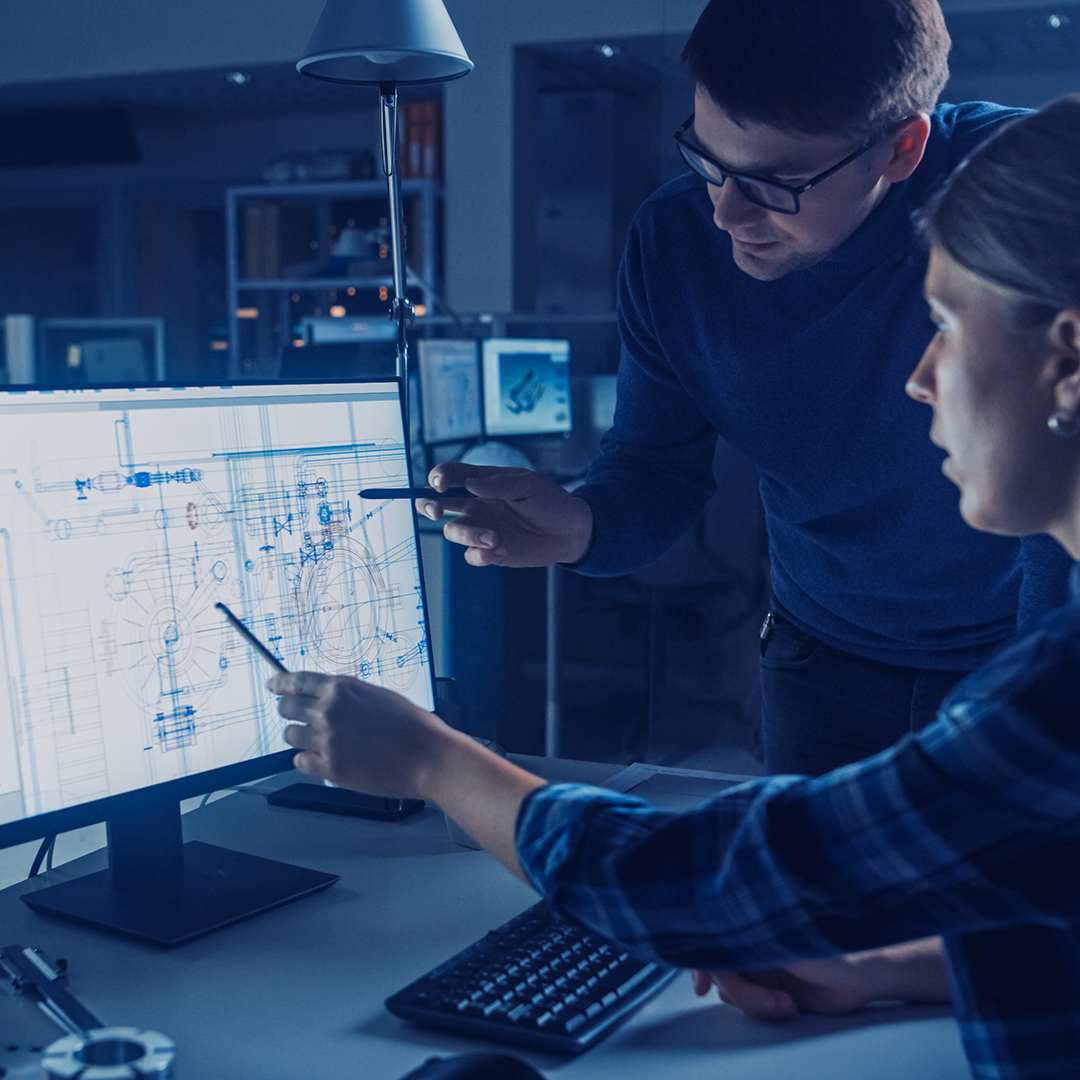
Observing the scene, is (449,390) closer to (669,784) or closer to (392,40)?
(392,40)

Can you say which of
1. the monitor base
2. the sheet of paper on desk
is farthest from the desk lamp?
the monitor base

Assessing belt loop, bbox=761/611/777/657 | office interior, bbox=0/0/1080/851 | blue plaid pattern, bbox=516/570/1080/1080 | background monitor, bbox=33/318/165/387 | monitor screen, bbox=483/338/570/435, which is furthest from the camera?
background monitor, bbox=33/318/165/387

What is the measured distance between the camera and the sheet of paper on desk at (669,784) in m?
1.22

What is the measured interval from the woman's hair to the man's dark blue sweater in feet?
1.69

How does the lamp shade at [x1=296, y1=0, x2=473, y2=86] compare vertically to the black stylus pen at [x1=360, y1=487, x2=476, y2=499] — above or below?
above

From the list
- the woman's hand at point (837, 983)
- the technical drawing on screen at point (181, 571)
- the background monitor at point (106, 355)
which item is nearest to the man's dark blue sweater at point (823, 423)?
the technical drawing on screen at point (181, 571)

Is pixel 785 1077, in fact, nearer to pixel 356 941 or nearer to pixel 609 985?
pixel 609 985

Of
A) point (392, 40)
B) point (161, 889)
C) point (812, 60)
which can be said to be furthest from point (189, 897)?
point (392, 40)

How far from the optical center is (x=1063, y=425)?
0.63 meters

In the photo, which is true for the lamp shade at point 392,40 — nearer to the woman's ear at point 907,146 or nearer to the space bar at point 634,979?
the woman's ear at point 907,146

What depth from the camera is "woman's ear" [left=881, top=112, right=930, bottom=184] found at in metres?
1.06

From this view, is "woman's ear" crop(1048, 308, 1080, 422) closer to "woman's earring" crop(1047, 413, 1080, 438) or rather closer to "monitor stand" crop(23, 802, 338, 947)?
"woman's earring" crop(1047, 413, 1080, 438)

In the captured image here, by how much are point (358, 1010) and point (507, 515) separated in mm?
488

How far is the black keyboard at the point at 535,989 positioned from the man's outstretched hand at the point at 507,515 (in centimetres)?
36
